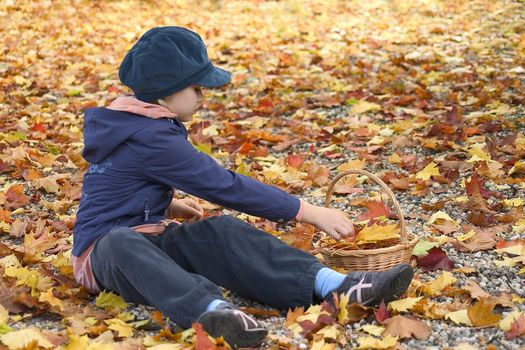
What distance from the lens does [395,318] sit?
2490mm

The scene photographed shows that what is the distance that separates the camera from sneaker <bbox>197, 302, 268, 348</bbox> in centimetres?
229

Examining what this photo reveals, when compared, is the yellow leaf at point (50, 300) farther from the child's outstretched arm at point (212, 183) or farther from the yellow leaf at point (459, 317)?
the yellow leaf at point (459, 317)

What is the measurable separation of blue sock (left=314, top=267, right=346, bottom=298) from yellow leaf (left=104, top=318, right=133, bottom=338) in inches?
24.4

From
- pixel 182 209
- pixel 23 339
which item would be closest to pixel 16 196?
pixel 182 209

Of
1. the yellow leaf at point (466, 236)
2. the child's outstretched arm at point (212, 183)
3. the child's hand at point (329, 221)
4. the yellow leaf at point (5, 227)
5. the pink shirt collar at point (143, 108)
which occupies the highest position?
the pink shirt collar at point (143, 108)

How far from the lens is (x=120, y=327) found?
250 centimetres

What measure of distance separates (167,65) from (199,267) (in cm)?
71

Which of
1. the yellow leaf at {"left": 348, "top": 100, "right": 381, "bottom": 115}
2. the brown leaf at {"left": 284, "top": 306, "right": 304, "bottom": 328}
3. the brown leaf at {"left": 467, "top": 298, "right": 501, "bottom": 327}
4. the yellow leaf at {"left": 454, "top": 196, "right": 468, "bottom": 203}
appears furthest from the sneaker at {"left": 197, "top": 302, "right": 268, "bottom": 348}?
the yellow leaf at {"left": 348, "top": 100, "right": 381, "bottom": 115}

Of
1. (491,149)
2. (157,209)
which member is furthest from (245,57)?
(157,209)

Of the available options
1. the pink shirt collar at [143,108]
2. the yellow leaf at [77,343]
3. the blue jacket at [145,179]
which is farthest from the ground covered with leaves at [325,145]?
the pink shirt collar at [143,108]

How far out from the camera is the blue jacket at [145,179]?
279cm

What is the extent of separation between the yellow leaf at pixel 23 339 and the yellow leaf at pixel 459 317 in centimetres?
122

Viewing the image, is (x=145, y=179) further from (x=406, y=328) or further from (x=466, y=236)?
(x=466, y=236)

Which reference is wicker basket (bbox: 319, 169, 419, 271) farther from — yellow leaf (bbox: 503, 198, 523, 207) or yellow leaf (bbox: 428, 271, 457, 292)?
yellow leaf (bbox: 503, 198, 523, 207)
